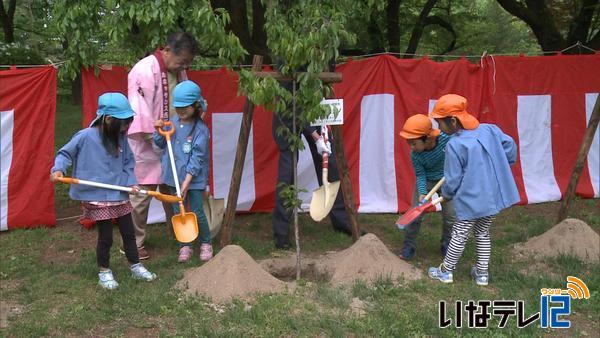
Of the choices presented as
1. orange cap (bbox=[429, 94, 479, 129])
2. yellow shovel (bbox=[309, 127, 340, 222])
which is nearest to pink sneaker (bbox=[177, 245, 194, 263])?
yellow shovel (bbox=[309, 127, 340, 222])

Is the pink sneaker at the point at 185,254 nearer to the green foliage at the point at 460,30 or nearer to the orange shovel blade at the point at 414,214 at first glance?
the orange shovel blade at the point at 414,214

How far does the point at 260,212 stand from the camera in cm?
650

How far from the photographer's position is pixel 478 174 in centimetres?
410

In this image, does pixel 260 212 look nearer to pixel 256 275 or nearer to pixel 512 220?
pixel 256 275

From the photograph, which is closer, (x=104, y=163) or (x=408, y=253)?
(x=104, y=163)

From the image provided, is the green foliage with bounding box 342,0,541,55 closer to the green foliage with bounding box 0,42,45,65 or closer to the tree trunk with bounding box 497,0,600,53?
the tree trunk with bounding box 497,0,600,53

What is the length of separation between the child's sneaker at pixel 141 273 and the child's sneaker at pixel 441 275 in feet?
7.17

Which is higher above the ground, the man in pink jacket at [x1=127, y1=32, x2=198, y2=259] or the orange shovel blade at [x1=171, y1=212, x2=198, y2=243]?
the man in pink jacket at [x1=127, y1=32, x2=198, y2=259]

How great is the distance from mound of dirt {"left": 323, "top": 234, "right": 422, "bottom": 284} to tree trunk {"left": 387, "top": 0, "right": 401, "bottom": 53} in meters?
6.65

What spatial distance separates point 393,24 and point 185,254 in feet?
23.2

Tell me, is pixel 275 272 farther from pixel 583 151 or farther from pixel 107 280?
pixel 583 151

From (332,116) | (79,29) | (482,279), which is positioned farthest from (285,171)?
(79,29)

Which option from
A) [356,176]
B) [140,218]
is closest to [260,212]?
[356,176]

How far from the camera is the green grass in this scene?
3.63 meters
